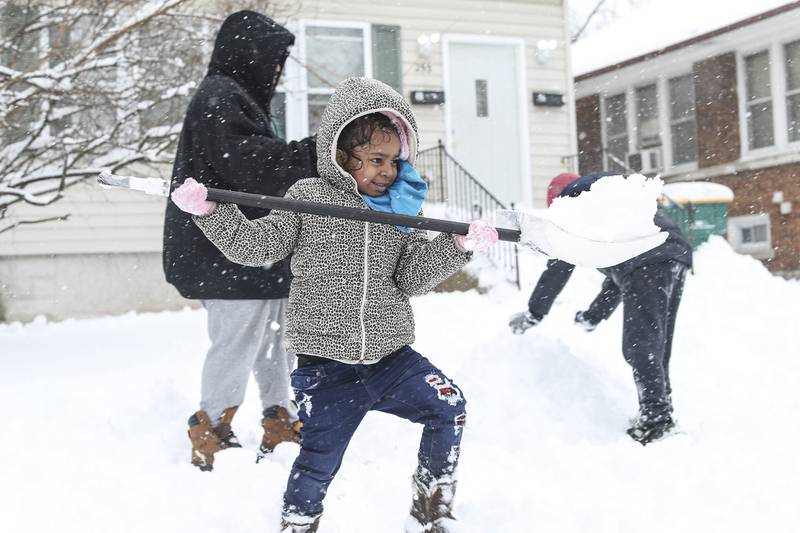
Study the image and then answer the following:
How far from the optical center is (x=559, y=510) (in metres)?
2.70

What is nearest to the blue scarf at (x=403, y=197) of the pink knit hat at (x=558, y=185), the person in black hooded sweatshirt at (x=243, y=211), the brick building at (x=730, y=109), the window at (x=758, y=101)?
the person in black hooded sweatshirt at (x=243, y=211)

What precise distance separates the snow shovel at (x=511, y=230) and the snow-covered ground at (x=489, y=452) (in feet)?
3.14

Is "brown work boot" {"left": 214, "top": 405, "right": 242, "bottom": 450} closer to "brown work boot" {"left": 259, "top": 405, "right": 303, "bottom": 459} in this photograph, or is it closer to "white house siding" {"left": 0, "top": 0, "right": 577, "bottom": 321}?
"brown work boot" {"left": 259, "top": 405, "right": 303, "bottom": 459}

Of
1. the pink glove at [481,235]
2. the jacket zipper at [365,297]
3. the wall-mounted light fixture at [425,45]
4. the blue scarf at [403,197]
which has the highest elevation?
the wall-mounted light fixture at [425,45]

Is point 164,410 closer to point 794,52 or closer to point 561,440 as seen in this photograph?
point 561,440

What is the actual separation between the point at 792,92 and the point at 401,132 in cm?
1129

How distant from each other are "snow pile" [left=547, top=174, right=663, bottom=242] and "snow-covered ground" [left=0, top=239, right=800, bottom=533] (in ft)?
3.37

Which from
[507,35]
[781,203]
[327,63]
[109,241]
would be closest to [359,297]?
[109,241]

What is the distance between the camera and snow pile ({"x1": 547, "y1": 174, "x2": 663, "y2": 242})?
2533mm

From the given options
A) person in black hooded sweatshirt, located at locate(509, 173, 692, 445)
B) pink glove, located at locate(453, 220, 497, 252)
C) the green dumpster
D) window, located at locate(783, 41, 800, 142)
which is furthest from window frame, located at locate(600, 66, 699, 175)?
pink glove, located at locate(453, 220, 497, 252)

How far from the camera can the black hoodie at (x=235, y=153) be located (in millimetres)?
3012

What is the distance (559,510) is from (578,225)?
1.06 meters

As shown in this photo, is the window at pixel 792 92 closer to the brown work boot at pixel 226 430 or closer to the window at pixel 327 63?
the window at pixel 327 63

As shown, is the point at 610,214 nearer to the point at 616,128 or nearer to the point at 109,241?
the point at 109,241
